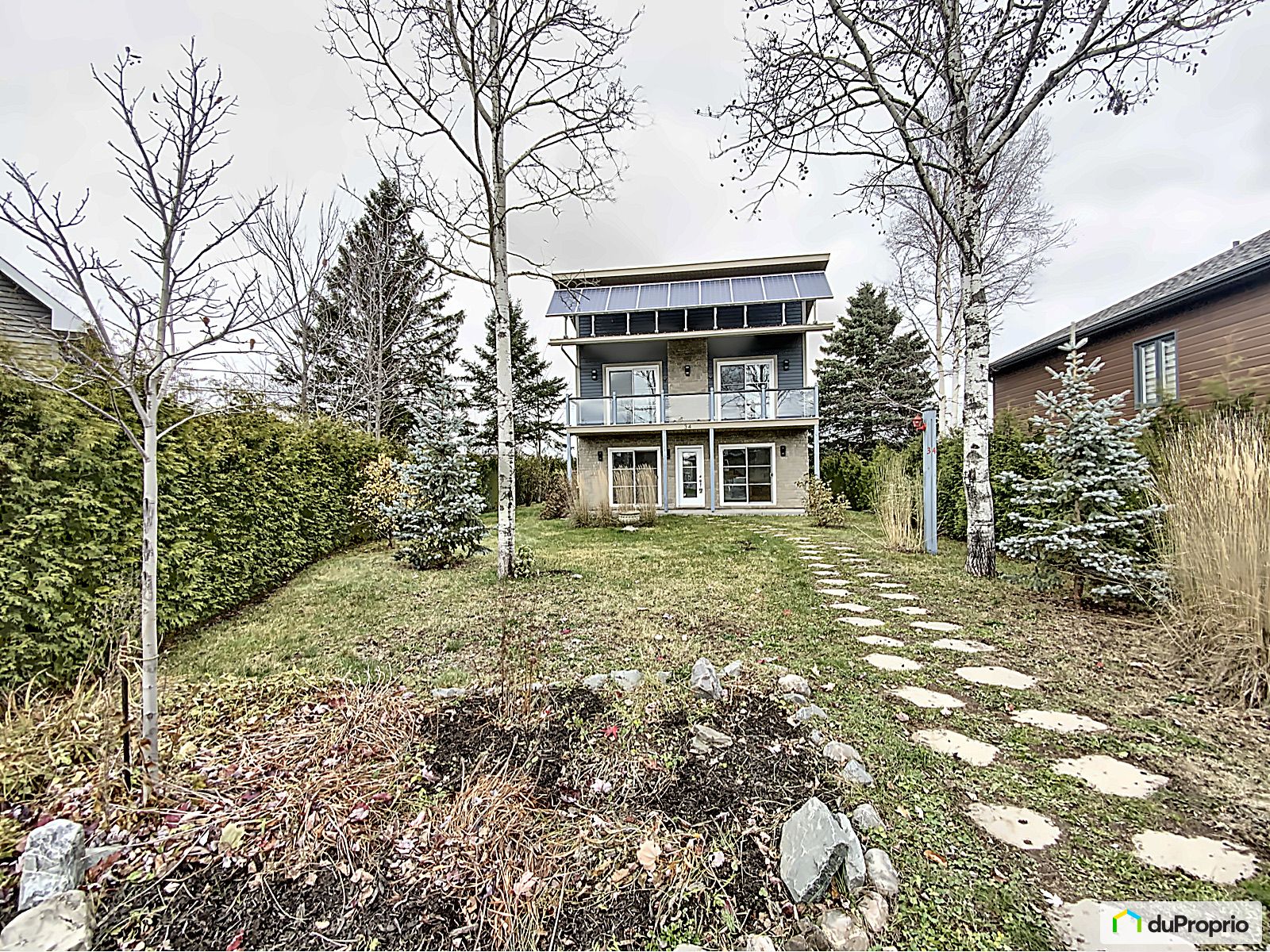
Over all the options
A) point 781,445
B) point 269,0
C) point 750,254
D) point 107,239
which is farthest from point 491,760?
point 750,254

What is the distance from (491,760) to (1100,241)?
16662mm

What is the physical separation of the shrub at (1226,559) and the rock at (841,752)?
198 cm

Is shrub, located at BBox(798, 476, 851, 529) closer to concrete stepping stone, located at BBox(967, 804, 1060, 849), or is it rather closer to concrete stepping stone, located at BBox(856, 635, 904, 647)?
concrete stepping stone, located at BBox(856, 635, 904, 647)

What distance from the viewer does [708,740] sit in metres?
2.09

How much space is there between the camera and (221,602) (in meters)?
4.45

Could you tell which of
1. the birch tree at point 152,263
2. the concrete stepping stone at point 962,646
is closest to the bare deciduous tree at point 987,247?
the concrete stepping stone at point 962,646

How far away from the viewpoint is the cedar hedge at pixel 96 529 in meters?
2.80

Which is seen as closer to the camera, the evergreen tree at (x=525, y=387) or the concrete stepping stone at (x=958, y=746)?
the concrete stepping stone at (x=958, y=746)

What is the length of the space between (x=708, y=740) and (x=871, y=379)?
72.7ft

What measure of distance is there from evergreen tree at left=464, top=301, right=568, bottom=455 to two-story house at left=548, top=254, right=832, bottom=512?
7.99 m

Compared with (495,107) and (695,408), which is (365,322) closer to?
(695,408)

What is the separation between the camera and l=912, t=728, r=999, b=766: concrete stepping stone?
2027 millimetres

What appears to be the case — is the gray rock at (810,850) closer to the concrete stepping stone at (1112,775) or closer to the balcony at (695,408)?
the concrete stepping stone at (1112,775)

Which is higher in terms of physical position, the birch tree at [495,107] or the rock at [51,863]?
the birch tree at [495,107]
